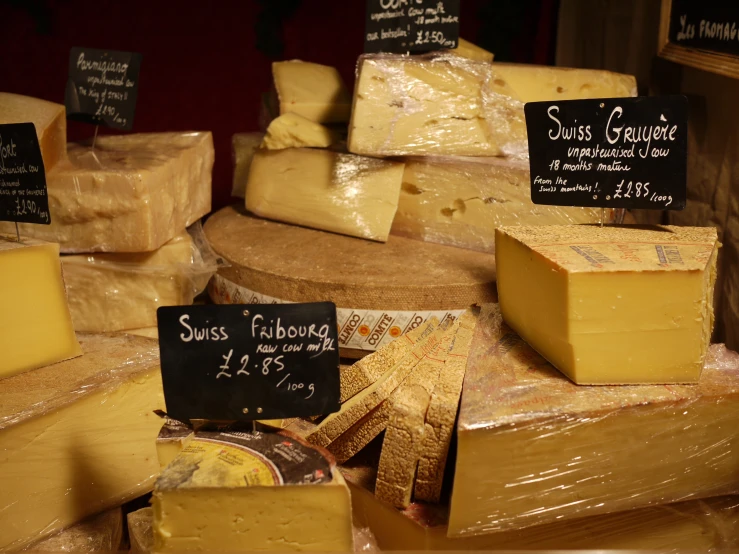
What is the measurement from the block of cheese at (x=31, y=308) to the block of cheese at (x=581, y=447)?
0.84 meters

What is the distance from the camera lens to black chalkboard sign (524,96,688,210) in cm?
140

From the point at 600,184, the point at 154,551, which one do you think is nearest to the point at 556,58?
the point at 600,184

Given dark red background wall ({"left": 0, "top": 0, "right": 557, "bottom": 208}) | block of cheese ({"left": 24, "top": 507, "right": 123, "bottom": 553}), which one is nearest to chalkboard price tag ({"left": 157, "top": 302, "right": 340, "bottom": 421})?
block of cheese ({"left": 24, "top": 507, "right": 123, "bottom": 553})

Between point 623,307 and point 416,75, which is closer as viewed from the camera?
point 623,307

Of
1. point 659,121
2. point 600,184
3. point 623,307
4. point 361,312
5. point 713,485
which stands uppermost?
point 659,121

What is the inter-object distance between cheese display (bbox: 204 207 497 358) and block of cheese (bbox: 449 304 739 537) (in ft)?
1.54

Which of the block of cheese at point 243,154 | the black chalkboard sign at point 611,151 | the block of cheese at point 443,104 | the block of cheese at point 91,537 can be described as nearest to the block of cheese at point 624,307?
the black chalkboard sign at point 611,151

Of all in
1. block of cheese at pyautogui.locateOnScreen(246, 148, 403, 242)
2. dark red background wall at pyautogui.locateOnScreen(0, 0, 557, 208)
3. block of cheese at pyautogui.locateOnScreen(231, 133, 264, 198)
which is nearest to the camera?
block of cheese at pyautogui.locateOnScreen(246, 148, 403, 242)

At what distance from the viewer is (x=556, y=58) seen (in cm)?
297

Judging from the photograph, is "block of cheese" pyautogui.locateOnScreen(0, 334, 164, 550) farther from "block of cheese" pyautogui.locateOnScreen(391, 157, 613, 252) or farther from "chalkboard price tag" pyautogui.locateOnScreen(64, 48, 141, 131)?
"block of cheese" pyautogui.locateOnScreen(391, 157, 613, 252)

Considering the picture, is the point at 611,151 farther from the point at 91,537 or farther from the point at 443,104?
the point at 91,537

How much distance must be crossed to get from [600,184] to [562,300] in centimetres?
34

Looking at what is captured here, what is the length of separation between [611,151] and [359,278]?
2.20 ft

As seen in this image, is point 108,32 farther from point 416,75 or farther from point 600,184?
point 600,184
